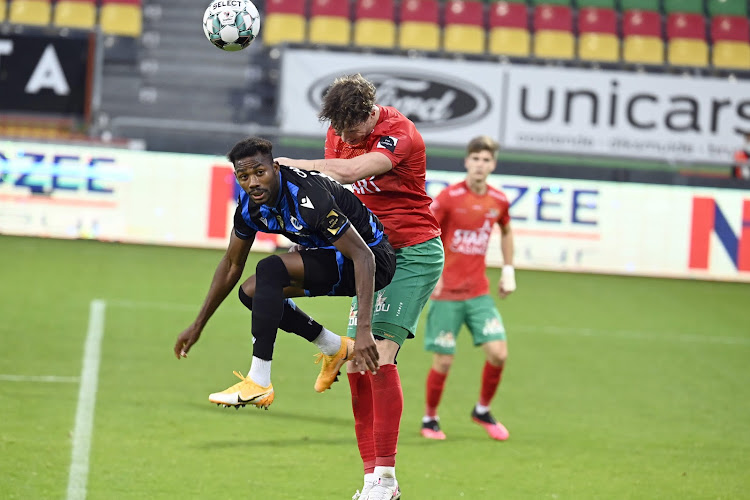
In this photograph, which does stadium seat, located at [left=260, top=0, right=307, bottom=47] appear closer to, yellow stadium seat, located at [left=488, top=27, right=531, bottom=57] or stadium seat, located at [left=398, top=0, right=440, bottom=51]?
stadium seat, located at [left=398, top=0, right=440, bottom=51]

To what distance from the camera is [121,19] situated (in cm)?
2108

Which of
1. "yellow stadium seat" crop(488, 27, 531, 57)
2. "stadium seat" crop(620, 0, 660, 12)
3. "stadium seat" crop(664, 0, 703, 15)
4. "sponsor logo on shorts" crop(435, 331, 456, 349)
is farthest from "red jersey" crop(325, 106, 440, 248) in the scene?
"stadium seat" crop(664, 0, 703, 15)

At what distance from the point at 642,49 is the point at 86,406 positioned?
1670cm

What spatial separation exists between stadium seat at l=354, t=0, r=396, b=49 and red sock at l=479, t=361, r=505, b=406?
13.8 meters

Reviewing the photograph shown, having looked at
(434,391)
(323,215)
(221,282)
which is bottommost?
(434,391)

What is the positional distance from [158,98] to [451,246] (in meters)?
13.4

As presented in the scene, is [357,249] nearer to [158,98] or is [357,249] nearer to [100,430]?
[100,430]

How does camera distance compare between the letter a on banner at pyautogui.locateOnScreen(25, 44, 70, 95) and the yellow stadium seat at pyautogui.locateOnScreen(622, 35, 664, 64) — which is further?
the yellow stadium seat at pyautogui.locateOnScreen(622, 35, 664, 64)

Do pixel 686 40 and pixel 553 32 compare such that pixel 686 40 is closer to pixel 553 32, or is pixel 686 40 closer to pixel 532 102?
pixel 553 32

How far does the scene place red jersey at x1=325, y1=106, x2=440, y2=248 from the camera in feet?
19.3

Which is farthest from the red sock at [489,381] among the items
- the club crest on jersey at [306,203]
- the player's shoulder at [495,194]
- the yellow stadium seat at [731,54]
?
the yellow stadium seat at [731,54]

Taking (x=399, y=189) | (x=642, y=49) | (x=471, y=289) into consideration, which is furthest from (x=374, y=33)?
(x=399, y=189)

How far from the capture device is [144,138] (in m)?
16.0

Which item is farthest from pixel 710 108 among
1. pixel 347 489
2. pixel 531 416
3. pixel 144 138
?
pixel 347 489
